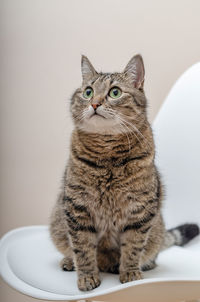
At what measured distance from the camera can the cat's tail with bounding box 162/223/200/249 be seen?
1.26 metres

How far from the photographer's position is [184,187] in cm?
144

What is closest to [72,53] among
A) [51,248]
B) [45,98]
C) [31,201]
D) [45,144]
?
[45,98]

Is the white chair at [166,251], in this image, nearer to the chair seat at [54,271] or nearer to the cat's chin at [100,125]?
the chair seat at [54,271]

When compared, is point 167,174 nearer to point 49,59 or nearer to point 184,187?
point 184,187

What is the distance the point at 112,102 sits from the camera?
932 mm

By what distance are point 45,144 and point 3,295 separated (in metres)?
0.81

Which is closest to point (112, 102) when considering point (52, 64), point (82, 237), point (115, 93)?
point (115, 93)

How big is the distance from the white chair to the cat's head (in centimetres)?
39

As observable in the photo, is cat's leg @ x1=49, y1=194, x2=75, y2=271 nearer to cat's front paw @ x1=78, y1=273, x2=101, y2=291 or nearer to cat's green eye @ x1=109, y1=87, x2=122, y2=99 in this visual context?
cat's front paw @ x1=78, y1=273, x2=101, y2=291

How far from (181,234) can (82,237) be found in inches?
19.4

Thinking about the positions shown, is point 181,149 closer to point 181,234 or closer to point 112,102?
point 181,234

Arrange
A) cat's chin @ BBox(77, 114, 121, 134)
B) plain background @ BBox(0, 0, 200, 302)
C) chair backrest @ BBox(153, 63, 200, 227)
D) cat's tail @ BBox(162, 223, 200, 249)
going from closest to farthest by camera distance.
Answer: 1. cat's chin @ BBox(77, 114, 121, 134)
2. cat's tail @ BBox(162, 223, 200, 249)
3. chair backrest @ BBox(153, 63, 200, 227)
4. plain background @ BBox(0, 0, 200, 302)

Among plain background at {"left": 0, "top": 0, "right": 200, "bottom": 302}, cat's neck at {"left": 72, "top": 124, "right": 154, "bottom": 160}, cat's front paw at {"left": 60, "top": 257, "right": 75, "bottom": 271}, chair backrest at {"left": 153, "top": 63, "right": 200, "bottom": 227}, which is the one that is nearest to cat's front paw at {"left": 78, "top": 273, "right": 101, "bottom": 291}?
cat's front paw at {"left": 60, "top": 257, "right": 75, "bottom": 271}

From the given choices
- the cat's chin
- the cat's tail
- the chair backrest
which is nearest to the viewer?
the cat's chin
